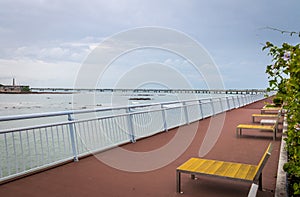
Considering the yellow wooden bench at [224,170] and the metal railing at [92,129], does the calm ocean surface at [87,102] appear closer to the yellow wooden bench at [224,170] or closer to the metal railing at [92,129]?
the metal railing at [92,129]

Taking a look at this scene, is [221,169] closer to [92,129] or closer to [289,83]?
[289,83]

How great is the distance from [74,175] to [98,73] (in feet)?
14.4

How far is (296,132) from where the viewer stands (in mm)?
3154

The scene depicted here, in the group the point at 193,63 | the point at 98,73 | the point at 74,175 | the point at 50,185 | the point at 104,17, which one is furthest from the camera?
the point at 104,17

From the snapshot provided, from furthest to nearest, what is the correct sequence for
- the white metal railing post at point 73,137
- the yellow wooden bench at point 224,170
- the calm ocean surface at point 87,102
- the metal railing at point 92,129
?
the calm ocean surface at point 87,102 → the white metal railing post at point 73,137 → the metal railing at point 92,129 → the yellow wooden bench at point 224,170

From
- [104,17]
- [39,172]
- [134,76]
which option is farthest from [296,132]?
[104,17]

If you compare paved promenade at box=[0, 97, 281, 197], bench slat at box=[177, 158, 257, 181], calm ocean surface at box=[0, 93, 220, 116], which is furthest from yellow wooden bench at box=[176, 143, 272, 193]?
calm ocean surface at box=[0, 93, 220, 116]

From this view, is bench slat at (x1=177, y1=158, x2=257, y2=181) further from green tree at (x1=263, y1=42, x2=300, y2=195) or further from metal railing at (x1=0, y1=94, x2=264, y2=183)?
metal railing at (x1=0, y1=94, x2=264, y2=183)

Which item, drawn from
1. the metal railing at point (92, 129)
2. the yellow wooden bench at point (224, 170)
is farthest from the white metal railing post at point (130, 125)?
the yellow wooden bench at point (224, 170)

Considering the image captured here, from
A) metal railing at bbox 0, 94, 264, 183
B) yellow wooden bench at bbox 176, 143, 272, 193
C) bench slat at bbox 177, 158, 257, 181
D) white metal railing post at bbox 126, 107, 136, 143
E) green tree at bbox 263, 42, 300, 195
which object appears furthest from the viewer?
white metal railing post at bbox 126, 107, 136, 143

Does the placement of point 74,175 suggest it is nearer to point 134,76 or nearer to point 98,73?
point 98,73

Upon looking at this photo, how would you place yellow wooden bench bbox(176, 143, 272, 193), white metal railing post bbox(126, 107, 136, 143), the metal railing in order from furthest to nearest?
white metal railing post bbox(126, 107, 136, 143), the metal railing, yellow wooden bench bbox(176, 143, 272, 193)

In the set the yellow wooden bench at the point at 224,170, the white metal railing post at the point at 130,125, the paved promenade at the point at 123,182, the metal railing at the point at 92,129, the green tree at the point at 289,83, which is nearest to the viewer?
the green tree at the point at 289,83

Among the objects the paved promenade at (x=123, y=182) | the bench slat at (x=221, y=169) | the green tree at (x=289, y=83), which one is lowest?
the paved promenade at (x=123, y=182)
